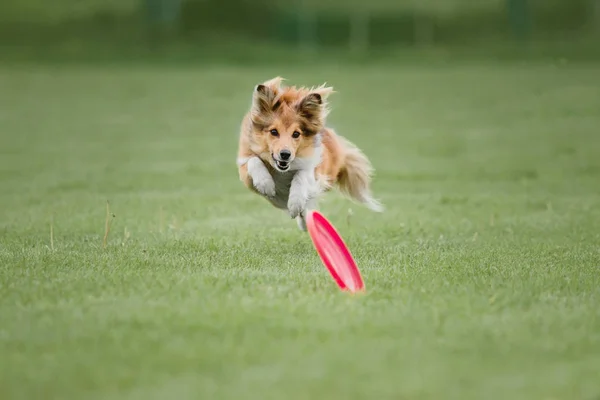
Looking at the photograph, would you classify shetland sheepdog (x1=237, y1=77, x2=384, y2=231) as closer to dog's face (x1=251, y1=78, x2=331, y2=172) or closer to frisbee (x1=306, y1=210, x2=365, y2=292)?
dog's face (x1=251, y1=78, x2=331, y2=172)

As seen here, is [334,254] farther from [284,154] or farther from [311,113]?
[311,113]

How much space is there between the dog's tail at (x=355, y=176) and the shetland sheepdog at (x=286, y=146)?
82cm

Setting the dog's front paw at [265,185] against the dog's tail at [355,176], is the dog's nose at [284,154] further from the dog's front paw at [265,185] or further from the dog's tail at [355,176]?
the dog's tail at [355,176]

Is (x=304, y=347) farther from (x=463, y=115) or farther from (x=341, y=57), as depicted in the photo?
(x=341, y=57)

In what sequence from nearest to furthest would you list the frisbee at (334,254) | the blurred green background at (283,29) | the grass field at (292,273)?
the grass field at (292,273)
the frisbee at (334,254)
the blurred green background at (283,29)

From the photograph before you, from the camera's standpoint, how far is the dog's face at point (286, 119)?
8.84 metres

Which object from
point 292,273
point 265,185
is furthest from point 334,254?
point 265,185

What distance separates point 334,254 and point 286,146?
1846 millimetres

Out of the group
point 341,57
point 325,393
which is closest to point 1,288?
Result: point 325,393

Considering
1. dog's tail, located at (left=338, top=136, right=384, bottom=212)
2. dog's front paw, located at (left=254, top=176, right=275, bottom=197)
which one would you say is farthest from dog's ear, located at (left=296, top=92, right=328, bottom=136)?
dog's tail, located at (left=338, top=136, right=384, bottom=212)

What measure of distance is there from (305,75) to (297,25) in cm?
1105

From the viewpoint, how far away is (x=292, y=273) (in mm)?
7344

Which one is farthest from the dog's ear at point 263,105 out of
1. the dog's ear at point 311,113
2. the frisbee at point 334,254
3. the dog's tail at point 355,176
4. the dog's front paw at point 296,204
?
the frisbee at point 334,254

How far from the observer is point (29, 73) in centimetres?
2953
